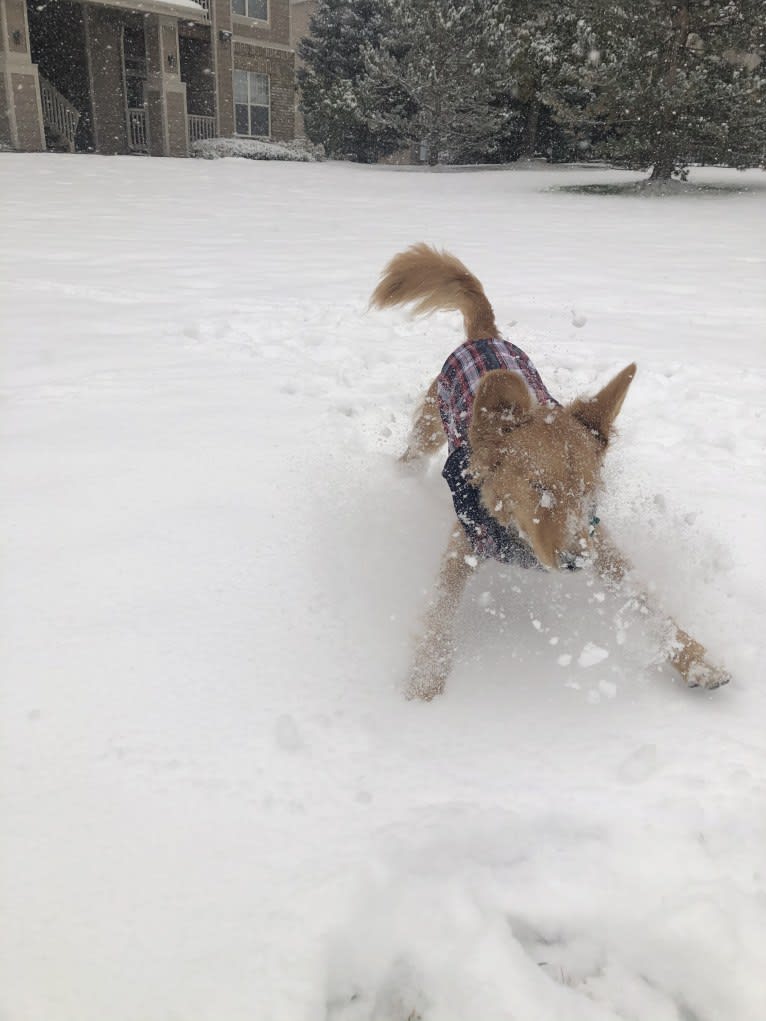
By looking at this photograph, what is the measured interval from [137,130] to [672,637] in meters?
26.3

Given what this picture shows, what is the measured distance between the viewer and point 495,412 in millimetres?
2100

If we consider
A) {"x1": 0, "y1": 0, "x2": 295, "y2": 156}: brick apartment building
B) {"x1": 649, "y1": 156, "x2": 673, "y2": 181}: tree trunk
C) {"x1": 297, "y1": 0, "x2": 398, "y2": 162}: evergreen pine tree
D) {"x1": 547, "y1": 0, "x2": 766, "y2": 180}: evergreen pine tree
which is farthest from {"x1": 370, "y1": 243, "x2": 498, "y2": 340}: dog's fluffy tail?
{"x1": 297, "y1": 0, "x2": 398, "y2": 162}: evergreen pine tree

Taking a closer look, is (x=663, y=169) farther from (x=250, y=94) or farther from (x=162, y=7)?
(x=250, y=94)

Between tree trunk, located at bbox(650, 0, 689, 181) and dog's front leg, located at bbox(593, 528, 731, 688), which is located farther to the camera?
tree trunk, located at bbox(650, 0, 689, 181)

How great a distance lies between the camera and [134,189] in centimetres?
1277

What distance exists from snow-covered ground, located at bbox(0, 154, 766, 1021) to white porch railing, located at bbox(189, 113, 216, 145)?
24.1 metres

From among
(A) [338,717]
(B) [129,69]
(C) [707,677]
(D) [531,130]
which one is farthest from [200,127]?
(C) [707,677]

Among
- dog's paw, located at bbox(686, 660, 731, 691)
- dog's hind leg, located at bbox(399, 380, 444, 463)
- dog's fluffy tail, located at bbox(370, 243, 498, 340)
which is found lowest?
dog's paw, located at bbox(686, 660, 731, 691)

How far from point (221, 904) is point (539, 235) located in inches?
395

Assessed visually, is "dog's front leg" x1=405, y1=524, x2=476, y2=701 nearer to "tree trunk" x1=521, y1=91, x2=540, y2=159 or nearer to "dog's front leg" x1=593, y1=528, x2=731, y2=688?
"dog's front leg" x1=593, y1=528, x2=731, y2=688

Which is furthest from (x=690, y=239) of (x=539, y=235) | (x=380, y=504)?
(x=380, y=504)

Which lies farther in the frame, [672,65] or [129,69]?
[129,69]

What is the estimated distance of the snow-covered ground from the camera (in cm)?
146

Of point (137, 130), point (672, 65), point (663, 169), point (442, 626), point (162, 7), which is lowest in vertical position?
point (442, 626)
